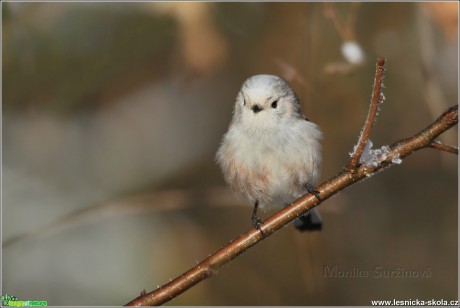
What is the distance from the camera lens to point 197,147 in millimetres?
3617

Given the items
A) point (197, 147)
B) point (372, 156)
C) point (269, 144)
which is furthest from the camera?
point (197, 147)

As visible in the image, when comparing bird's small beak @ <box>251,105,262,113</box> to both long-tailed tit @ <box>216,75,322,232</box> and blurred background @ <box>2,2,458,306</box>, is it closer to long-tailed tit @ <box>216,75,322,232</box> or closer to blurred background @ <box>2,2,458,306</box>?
long-tailed tit @ <box>216,75,322,232</box>

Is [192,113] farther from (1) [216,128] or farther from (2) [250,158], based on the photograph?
(2) [250,158]

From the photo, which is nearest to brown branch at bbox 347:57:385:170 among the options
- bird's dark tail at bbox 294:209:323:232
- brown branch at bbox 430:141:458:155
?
brown branch at bbox 430:141:458:155

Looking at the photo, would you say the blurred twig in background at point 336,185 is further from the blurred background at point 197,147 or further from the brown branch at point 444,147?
the blurred background at point 197,147

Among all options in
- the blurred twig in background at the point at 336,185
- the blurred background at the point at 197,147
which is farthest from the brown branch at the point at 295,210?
the blurred background at the point at 197,147

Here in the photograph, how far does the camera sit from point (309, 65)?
3557 millimetres

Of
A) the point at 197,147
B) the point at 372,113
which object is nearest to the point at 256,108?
the point at 372,113

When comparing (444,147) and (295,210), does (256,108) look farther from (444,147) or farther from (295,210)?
(444,147)

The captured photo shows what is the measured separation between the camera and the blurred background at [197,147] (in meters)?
3.36

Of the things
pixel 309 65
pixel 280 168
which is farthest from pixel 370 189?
pixel 280 168

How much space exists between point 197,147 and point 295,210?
1837 mm

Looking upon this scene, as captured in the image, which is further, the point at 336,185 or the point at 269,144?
the point at 269,144

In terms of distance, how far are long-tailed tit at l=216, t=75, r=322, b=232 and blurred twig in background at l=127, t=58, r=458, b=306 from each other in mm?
630
